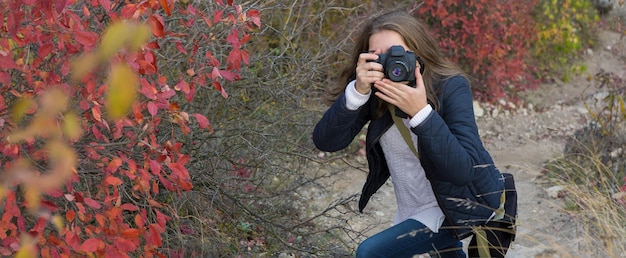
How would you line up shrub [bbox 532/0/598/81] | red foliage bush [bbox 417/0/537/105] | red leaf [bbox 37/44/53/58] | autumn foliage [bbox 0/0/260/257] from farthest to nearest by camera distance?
shrub [bbox 532/0/598/81]
red foliage bush [bbox 417/0/537/105]
red leaf [bbox 37/44/53/58]
autumn foliage [bbox 0/0/260/257]

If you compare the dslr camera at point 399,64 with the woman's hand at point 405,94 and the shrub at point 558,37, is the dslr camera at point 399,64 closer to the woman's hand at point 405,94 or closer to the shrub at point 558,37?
the woman's hand at point 405,94

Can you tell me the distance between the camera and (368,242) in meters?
2.92

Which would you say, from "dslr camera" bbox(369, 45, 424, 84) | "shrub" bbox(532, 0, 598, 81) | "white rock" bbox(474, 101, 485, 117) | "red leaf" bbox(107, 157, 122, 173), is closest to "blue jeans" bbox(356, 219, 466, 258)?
"dslr camera" bbox(369, 45, 424, 84)

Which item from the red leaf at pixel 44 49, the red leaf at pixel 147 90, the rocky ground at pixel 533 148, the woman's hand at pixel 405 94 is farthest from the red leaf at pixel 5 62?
the rocky ground at pixel 533 148

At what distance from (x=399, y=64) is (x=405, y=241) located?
63cm

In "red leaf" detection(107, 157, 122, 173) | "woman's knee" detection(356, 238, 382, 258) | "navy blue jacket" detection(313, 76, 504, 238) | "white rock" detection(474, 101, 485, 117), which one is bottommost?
"white rock" detection(474, 101, 485, 117)

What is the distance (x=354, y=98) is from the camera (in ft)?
9.43

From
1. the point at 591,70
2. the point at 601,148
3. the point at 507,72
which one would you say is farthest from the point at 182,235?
the point at 591,70

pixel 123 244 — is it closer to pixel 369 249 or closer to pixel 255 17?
pixel 369 249

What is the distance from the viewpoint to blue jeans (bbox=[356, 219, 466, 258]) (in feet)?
9.51

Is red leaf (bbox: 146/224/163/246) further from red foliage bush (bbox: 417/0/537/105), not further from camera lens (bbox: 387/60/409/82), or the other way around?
red foliage bush (bbox: 417/0/537/105)

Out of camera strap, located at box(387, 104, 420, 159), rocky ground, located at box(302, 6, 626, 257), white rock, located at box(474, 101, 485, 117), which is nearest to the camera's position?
camera strap, located at box(387, 104, 420, 159)

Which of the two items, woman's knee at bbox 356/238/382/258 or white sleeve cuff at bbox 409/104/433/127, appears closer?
white sleeve cuff at bbox 409/104/433/127

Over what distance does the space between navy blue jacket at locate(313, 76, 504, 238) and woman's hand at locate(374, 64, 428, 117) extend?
0.06 m
